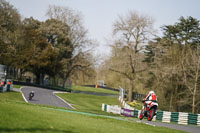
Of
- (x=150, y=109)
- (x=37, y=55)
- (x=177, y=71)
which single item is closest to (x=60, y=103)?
(x=177, y=71)

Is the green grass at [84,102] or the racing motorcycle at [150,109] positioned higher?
the racing motorcycle at [150,109]

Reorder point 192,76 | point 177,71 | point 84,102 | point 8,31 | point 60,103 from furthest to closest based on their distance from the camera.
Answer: point 8,31, point 84,102, point 177,71, point 192,76, point 60,103

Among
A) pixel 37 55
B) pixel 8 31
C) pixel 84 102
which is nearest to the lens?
pixel 84 102

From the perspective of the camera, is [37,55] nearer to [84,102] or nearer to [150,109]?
[84,102]

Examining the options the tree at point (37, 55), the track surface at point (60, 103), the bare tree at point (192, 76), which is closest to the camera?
the track surface at point (60, 103)

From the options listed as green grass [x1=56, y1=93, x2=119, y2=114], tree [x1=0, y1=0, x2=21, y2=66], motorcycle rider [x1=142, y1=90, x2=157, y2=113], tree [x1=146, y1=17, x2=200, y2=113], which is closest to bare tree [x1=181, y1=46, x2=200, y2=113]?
tree [x1=146, y1=17, x2=200, y2=113]

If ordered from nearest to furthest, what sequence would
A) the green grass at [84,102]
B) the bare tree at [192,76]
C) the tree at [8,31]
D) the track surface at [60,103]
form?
the track surface at [60,103] → the bare tree at [192,76] → the green grass at [84,102] → the tree at [8,31]

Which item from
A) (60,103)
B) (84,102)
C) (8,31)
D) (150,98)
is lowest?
(84,102)

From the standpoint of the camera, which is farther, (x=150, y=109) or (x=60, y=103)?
(x=60, y=103)

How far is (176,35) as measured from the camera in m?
55.9

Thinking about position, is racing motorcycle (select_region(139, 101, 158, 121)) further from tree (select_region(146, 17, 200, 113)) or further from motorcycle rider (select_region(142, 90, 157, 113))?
tree (select_region(146, 17, 200, 113))

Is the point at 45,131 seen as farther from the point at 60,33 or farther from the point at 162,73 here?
the point at 60,33

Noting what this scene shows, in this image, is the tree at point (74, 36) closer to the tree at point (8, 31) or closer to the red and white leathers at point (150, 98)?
the tree at point (8, 31)

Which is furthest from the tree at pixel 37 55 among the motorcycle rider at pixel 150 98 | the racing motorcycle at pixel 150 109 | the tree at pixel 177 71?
the motorcycle rider at pixel 150 98
